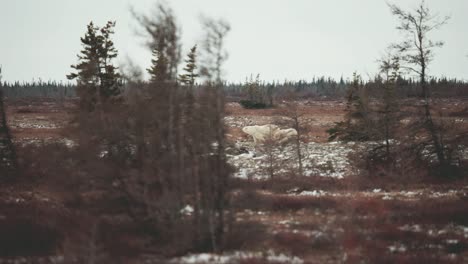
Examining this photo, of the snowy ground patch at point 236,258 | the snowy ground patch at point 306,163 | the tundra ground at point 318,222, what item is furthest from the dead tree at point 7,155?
the snowy ground patch at point 236,258

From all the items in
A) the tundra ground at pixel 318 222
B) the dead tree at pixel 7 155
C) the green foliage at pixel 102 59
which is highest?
the green foliage at pixel 102 59

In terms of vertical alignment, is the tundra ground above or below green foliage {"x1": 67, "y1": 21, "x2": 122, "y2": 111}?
below

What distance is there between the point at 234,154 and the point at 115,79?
10715 mm

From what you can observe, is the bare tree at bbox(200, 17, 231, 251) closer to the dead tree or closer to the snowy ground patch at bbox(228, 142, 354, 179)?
the snowy ground patch at bbox(228, 142, 354, 179)

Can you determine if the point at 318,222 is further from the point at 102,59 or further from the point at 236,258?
the point at 102,59

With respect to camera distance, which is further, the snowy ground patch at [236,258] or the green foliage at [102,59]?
the green foliage at [102,59]

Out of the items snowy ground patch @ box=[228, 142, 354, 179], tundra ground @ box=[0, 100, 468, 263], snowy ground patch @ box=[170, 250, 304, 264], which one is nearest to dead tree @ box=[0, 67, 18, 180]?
tundra ground @ box=[0, 100, 468, 263]

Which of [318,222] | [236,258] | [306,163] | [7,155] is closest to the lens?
[236,258]

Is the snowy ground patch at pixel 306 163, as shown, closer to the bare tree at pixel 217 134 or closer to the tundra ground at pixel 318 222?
the tundra ground at pixel 318 222

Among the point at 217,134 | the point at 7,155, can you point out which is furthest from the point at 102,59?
the point at 217,134

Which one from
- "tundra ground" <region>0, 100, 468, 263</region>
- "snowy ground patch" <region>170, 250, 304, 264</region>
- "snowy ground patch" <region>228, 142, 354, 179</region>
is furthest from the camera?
"snowy ground patch" <region>228, 142, 354, 179</region>

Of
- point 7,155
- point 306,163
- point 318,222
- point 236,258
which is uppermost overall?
point 7,155

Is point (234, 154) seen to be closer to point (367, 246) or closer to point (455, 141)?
point (455, 141)

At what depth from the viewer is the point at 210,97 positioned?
30.1 feet
